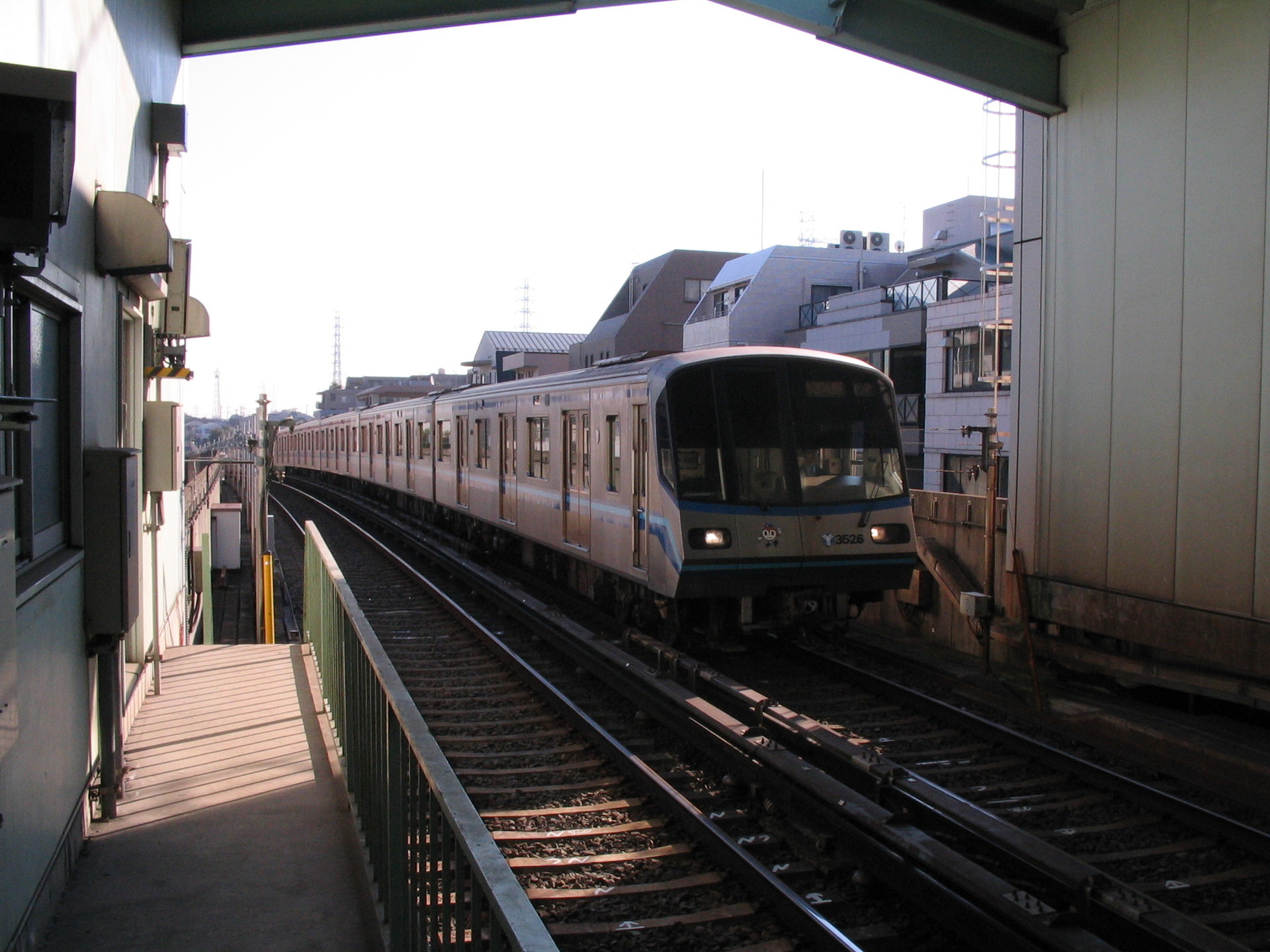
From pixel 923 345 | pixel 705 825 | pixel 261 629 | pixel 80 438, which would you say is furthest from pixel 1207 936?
pixel 923 345

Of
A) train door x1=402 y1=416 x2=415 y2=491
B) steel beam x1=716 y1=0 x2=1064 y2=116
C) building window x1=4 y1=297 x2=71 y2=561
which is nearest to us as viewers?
building window x1=4 y1=297 x2=71 y2=561

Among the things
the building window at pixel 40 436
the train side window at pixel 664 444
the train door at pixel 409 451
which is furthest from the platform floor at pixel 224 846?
the train door at pixel 409 451

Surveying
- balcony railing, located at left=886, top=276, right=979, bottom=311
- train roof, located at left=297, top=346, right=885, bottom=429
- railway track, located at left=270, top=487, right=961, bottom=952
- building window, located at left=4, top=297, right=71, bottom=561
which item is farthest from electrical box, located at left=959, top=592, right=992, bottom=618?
balcony railing, located at left=886, top=276, right=979, bottom=311

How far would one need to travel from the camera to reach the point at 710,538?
8.12 m

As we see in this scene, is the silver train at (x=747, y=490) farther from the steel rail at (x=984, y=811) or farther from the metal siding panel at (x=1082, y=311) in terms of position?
the metal siding panel at (x=1082, y=311)

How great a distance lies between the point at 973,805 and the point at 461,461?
1210 centimetres

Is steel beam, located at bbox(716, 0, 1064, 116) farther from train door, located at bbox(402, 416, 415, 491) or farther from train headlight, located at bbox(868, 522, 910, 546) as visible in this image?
train door, located at bbox(402, 416, 415, 491)

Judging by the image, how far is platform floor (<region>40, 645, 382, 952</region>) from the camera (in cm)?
401

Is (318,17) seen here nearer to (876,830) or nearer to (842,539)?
(842,539)

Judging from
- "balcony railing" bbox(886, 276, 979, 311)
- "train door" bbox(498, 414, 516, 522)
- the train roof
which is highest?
"balcony railing" bbox(886, 276, 979, 311)

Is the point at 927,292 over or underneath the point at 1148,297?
over

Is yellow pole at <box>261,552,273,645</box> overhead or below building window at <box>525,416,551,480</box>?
below

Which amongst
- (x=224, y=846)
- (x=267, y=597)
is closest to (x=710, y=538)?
(x=224, y=846)

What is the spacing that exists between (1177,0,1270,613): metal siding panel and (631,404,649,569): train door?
155 inches
